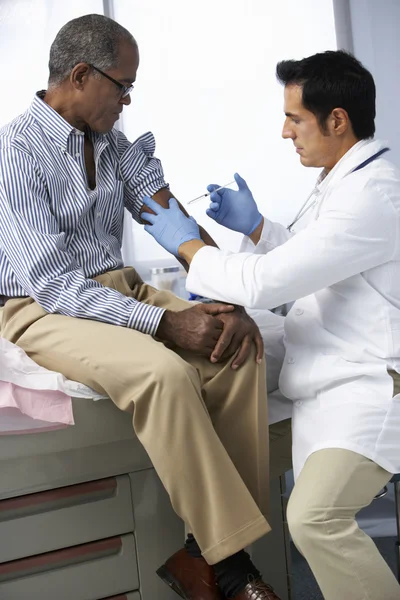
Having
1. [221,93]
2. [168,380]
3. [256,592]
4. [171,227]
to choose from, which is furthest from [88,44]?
[256,592]

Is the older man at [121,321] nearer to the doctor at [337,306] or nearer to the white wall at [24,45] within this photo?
the doctor at [337,306]

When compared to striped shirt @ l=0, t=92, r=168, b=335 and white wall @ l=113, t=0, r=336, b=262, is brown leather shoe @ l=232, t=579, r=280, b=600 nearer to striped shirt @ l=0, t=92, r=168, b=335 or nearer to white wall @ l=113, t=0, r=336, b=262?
striped shirt @ l=0, t=92, r=168, b=335

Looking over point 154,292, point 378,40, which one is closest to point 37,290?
point 154,292

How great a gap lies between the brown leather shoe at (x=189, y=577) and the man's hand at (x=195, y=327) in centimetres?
44

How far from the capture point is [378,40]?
2756mm

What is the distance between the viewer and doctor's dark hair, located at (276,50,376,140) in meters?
1.58

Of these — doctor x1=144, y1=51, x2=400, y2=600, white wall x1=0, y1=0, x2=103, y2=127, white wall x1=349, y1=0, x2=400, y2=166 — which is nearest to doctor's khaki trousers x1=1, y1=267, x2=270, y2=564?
doctor x1=144, y1=51, x2=400, y2=600

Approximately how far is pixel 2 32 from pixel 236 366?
1.70 m

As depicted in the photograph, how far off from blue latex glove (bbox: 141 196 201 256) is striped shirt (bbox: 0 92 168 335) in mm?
118

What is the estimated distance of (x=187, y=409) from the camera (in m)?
1.44

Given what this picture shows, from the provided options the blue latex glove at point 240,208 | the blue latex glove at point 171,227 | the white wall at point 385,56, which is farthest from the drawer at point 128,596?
the white wall at point 385,56

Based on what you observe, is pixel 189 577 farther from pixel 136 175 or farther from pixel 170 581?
pixel 136 175

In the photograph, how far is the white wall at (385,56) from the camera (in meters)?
2.75

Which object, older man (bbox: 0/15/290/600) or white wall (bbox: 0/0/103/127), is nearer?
older man (bbox: 0/15/290/600)
